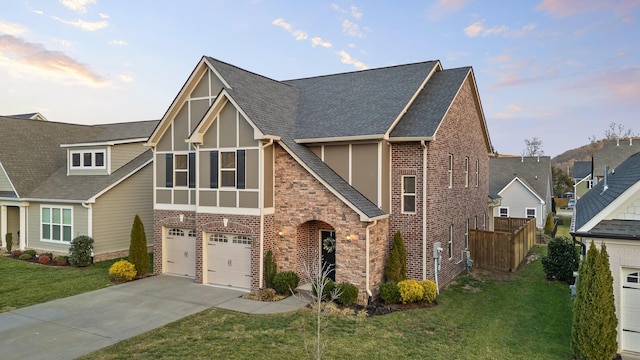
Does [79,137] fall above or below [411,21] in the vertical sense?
below

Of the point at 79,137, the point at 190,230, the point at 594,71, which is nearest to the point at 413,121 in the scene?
the point at 190,230

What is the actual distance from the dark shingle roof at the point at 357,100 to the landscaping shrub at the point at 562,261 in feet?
29.6

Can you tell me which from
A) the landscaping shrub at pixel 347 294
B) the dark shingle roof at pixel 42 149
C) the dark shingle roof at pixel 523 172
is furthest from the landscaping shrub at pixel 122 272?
the dark shingle roof at pixel 523 172

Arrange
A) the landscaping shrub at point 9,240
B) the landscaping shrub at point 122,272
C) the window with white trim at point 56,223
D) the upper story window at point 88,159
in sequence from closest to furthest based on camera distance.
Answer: the landscaping shrub at point 122,272, the window with white trim at point 56,223, the landscaping shrub at point 9,240, the upper story window at point 88,159

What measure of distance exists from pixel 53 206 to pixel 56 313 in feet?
36.9

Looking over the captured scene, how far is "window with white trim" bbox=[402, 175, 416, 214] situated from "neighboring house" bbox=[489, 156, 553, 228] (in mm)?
22987

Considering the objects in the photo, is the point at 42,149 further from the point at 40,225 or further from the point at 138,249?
the point at 138,249

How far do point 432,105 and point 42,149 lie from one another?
80.0 ft

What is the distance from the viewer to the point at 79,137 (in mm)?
27016

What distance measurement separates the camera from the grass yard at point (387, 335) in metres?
8.99

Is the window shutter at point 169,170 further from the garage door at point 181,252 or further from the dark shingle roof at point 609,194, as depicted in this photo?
the dark shingle roof at point 609,194

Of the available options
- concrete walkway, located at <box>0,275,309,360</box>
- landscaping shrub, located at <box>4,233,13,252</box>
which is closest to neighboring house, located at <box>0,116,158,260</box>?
landscaping shrub, located at <box>4,233,13,252</box>

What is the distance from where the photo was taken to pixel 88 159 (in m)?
22.4

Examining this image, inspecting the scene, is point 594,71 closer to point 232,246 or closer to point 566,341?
point 566,341
